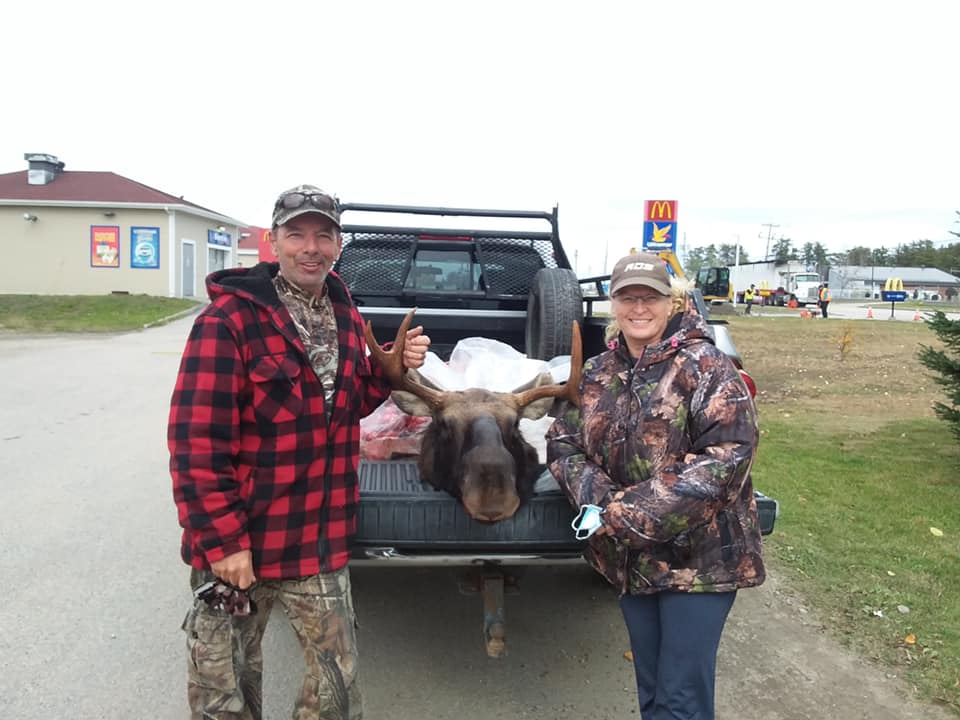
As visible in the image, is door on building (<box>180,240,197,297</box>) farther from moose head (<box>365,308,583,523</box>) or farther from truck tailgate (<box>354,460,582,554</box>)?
truck tailgate (<box>354,460,582,554</box>)

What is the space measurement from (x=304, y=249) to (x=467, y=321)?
3000 mm

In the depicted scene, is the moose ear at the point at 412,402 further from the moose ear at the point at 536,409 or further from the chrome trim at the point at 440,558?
the chrome trim at the point at 440,558

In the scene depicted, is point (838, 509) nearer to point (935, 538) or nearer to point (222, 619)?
point (935, 538)

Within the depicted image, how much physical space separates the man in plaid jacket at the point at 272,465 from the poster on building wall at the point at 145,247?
33.4 m

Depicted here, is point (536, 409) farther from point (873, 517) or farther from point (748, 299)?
point (748, 299)

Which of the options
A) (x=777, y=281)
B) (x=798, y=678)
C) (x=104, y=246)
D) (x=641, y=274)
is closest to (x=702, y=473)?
(x=641, y=274)

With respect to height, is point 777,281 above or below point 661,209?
above

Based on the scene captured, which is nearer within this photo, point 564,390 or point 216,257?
point 564,390

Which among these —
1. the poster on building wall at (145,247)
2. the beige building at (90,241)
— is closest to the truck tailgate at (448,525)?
the beige building at (90,241)

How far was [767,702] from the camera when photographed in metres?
3.47

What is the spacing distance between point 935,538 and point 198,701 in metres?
5.23

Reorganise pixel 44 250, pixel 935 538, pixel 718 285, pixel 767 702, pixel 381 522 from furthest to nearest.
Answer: pixel 718 285
pixel 44 250
pixel 935 538
pixel 767 702
pixel 381 522

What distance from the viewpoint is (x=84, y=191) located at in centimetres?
3378

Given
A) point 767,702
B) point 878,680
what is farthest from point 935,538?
point 767,702
